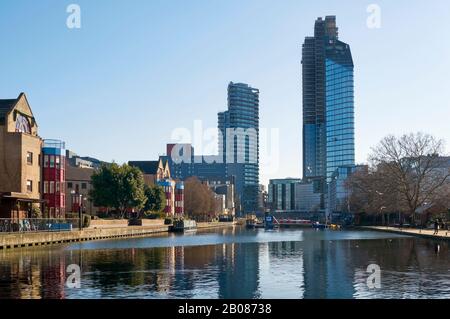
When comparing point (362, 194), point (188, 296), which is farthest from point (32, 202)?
point (362, 194)

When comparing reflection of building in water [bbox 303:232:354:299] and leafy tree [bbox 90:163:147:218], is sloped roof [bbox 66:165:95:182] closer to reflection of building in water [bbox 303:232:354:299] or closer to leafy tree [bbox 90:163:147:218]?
leafy tree [bbox 90:163:147:218]

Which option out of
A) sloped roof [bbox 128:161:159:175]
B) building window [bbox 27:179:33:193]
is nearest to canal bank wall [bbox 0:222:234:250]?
building window [bbox 27:179:33:193]

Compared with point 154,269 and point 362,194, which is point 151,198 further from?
point 154,269

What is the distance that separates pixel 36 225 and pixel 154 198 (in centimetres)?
7052

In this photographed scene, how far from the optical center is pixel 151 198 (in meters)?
148

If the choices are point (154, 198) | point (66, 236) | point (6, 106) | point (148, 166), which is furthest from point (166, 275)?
point (148, 166)

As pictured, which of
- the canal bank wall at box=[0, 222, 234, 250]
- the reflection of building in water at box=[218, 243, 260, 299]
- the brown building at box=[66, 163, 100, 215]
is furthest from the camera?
the brown building at box=[66, 163, 100, 215]

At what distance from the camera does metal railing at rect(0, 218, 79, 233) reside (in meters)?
70.2

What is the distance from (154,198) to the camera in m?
149

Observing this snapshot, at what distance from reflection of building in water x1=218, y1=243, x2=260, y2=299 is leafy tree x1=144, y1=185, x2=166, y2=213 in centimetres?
9365

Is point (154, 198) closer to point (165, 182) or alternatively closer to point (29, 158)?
point (165, 182)

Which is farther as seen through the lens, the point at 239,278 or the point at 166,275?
the point at 166,275

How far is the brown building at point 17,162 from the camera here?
8594 centimetres
